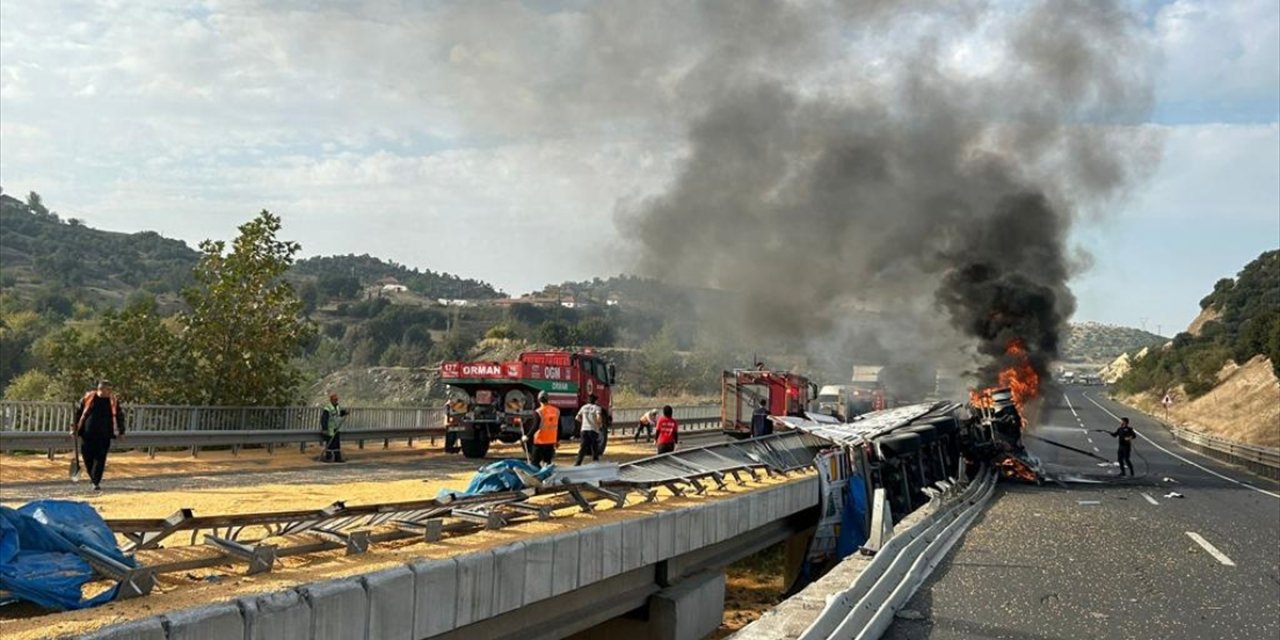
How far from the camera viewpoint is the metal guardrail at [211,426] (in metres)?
18.5

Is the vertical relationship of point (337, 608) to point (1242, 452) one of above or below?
above

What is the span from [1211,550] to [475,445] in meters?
16.7

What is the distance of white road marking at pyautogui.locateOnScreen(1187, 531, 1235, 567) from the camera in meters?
11.7

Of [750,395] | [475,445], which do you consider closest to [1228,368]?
[750,395]

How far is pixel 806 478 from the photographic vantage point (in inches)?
592

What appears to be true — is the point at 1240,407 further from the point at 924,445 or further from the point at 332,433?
the point at 332,433

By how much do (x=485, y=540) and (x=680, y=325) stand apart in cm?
8267

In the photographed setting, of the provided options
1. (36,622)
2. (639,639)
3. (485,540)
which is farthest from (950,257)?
(36,622)

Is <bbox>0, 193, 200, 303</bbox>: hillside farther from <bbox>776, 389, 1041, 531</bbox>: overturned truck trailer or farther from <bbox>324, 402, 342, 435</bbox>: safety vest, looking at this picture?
<bbox>776, 389, 1041, 531</bbox>: overturned truck trailer

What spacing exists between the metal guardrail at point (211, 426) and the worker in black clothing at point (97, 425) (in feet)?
15.4

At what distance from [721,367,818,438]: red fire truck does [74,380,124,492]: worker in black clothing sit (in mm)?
21086

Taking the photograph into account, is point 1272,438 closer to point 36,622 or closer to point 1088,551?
point 1088,551

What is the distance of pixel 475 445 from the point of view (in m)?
24.9

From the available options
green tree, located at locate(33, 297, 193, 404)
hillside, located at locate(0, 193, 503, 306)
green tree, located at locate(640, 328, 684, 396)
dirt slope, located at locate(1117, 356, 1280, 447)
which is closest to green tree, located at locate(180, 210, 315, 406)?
green tree, located at locate(33, 297, 193, 404)
